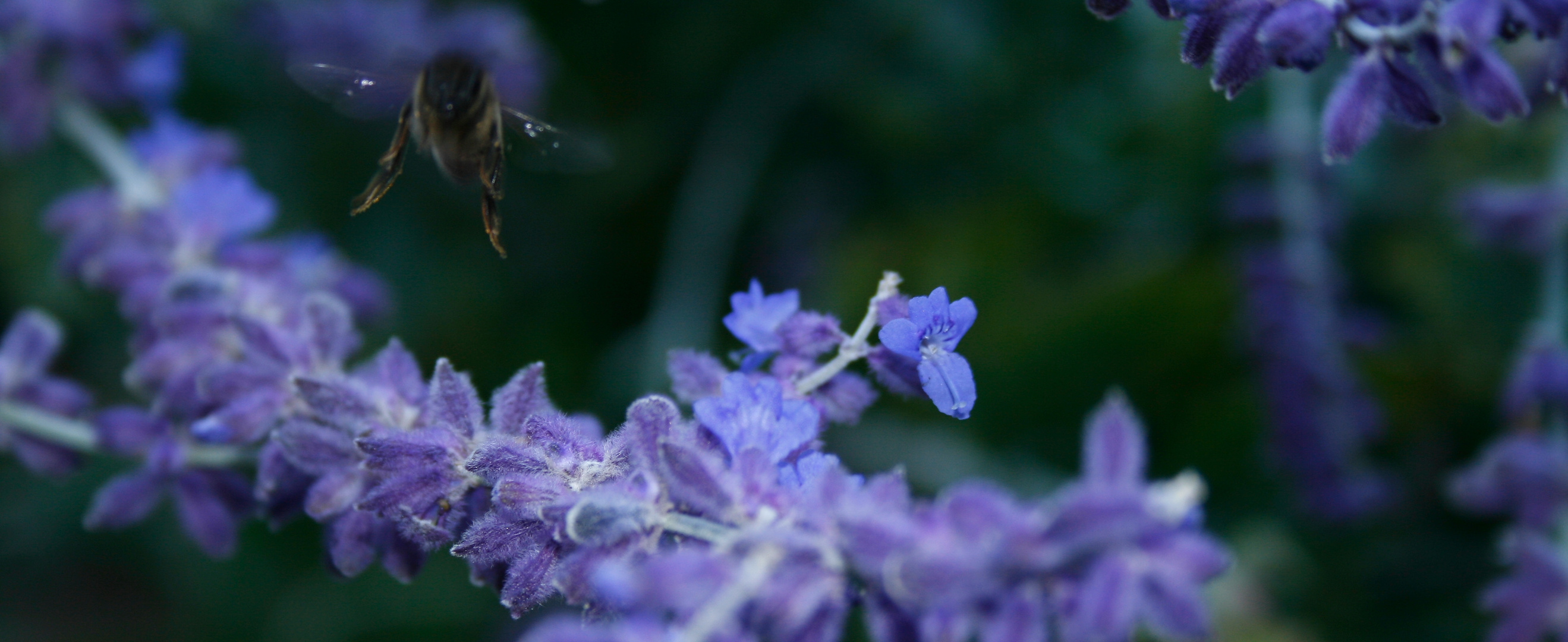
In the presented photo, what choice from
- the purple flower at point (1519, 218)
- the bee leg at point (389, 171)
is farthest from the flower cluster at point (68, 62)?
the purple flower at point (1519, 218)

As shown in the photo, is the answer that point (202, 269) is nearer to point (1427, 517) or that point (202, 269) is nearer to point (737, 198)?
point (737, 198)

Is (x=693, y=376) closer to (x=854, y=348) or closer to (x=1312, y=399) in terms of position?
(x=854, y=348)

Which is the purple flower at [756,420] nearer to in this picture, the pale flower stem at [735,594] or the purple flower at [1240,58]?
the pale flower stem at [735,594]

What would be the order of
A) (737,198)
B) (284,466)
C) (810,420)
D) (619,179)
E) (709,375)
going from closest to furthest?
(810,420) < (709,375) < (284,466) < (737,198) < (619,179)

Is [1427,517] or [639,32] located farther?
[639,32]

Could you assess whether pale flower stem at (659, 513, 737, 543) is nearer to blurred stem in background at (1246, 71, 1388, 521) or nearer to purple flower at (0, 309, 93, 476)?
purple flower at (0, 309, 93, 476)

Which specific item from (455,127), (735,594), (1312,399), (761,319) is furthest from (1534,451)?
(455,127)

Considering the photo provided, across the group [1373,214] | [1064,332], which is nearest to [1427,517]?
[1373,214]
